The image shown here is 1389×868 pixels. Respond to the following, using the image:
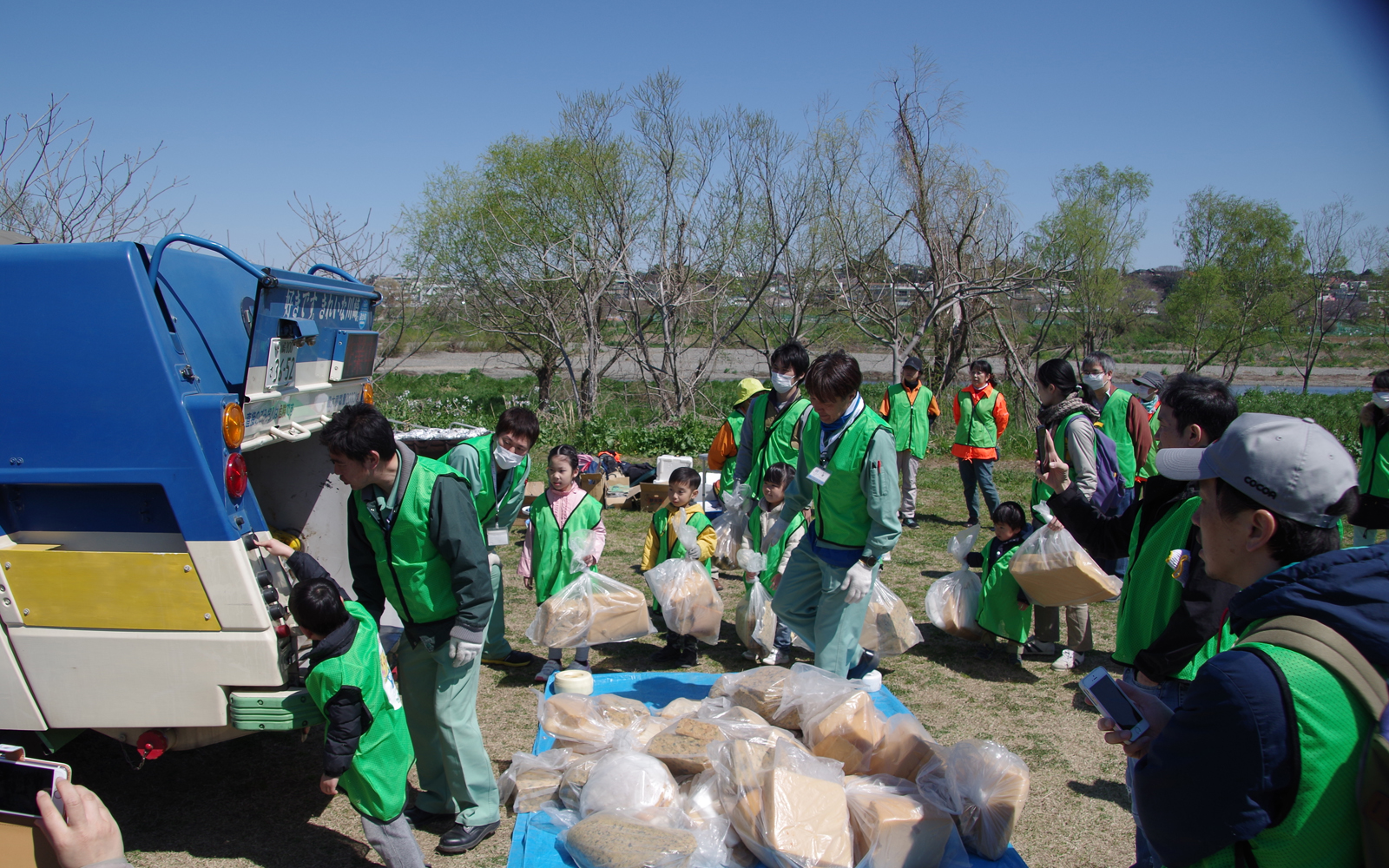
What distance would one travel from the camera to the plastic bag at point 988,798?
3068mm

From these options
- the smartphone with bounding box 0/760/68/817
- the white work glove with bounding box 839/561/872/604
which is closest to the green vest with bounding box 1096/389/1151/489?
the white work glove with bounding box 839/561/872/604

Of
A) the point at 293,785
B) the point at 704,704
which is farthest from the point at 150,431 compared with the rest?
the point at 704,704

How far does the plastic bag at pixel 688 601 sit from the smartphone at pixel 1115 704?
3285 millimetres

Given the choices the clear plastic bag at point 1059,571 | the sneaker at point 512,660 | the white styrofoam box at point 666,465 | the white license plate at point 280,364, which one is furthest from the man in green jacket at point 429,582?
the white styrofoam box at point 666,465

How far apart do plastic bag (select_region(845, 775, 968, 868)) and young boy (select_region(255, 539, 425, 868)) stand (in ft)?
5.22

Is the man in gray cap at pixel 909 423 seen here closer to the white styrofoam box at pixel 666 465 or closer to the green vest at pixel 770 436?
the white styrofoam box at pixel 666 465

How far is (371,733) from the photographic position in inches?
115

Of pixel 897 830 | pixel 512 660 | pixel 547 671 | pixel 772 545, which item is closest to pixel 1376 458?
pixel 772 545

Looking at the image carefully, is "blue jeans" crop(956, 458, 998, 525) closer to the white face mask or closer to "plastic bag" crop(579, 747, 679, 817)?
the white face mask

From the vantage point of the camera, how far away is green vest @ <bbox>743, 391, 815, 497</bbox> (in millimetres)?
5801

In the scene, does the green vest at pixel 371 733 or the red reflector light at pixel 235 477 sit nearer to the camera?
the green vest at pixel 371 733

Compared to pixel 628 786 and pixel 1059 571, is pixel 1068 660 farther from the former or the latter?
pixel 628 786

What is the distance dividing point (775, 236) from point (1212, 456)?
13320 mm

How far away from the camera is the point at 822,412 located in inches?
156
